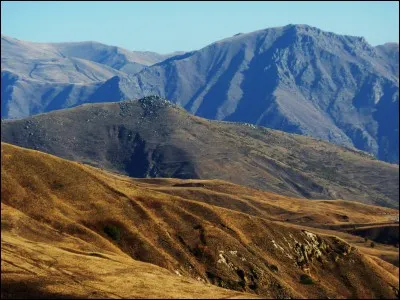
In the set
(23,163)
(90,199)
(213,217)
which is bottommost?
(213,217)

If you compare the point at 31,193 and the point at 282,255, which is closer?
the point at 31,193

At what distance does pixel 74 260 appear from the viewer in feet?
322

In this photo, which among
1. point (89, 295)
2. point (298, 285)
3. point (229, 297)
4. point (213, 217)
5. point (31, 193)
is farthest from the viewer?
point (213, 217)

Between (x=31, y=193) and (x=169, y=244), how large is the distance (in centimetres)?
3663

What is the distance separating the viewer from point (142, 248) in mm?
131875

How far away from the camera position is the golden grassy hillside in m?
91.3

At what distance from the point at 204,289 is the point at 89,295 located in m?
24.5

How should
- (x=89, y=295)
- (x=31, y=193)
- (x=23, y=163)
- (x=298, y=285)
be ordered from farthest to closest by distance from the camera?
(x=298, y=285)
(x=23, y=163)
(x=31, y=193)
(x=89, y=295)

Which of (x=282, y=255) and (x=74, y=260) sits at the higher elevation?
(x=74, y=260)

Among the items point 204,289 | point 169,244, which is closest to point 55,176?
point 169,244

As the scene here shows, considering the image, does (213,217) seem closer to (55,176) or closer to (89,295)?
(55,176)

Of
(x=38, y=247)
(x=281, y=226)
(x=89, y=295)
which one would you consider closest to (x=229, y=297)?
(x=89, y=295)

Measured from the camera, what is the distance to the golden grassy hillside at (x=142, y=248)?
300ft

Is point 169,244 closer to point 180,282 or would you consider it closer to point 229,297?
point 180,282
